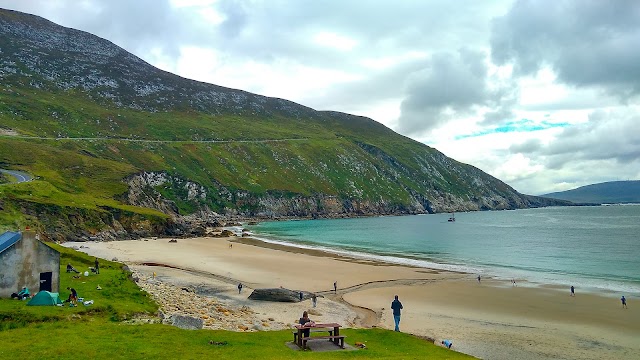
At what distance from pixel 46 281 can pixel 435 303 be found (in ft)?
105

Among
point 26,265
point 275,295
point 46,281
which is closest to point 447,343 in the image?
point 275,295

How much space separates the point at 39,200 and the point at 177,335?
75477 millimetres

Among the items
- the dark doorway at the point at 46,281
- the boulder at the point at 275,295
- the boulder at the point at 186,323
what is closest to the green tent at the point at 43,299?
the dark doorway at the point at 46,281

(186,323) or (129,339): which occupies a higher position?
(129,339)

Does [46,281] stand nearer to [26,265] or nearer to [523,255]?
[26,265]

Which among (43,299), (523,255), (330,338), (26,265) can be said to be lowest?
(523,255)

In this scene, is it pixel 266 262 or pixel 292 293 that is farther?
pixel 266 262

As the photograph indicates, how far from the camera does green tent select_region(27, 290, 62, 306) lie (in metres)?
25.0

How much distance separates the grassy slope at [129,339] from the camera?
18.2 metres

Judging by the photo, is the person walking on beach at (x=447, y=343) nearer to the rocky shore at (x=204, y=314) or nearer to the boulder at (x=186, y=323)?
the rocky shore at (x=204, y=314)

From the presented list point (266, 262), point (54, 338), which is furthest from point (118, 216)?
point (54, 338)

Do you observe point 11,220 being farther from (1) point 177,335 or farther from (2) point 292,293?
(1) point 177,335

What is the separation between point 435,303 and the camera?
4250cm

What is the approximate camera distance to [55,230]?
8144 cm
